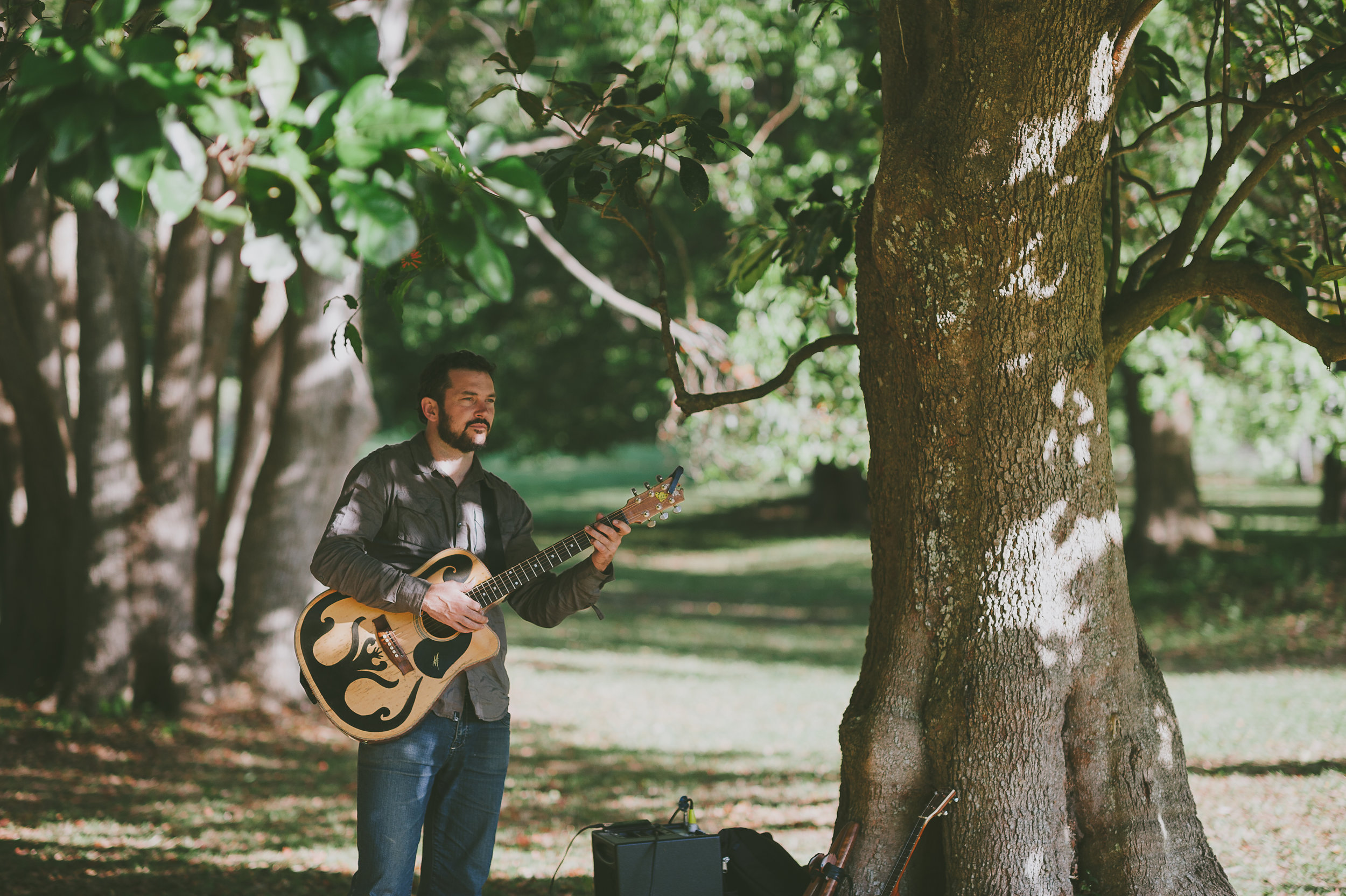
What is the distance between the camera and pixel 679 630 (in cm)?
1501

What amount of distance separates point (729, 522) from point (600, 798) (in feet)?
76.9

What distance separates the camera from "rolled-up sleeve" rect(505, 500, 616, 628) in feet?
11.6

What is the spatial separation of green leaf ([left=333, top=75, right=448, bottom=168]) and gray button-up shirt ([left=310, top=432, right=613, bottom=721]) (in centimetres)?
194

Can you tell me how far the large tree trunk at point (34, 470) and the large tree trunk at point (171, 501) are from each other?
24.4 inches

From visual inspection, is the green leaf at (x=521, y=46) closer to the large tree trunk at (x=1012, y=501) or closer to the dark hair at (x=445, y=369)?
the dark hair at (x=445, y=369)

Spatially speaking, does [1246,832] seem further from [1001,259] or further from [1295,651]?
[1295,651]

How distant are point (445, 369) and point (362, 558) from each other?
2.26ft

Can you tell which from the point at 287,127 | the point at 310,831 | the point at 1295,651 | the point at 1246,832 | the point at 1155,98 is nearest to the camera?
the point at 287,127

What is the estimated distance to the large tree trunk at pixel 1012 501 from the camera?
3.31 m

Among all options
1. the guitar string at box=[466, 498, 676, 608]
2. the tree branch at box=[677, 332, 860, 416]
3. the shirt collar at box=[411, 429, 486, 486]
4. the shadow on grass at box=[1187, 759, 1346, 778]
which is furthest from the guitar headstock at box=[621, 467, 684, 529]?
the shadow on grass at box=[1187, 759, 1346, 778]

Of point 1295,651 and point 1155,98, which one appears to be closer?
A: point 1155,98

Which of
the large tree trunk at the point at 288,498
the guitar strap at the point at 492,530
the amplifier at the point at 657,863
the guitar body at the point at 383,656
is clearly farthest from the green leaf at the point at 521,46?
the large tree trunk at the point at 288,498

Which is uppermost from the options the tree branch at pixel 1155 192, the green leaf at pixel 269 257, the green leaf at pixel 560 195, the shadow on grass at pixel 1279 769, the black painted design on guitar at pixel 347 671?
the tree branch at pixel 1155 192

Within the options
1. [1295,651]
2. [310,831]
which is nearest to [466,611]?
[310,831]
